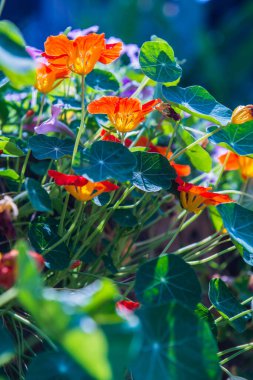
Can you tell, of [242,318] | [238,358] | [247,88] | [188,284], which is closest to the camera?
[188,284]

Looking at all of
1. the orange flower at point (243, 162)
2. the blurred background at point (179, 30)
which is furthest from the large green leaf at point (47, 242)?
the blurred background at point (179, 30)

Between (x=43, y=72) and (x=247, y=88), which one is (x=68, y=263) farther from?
(x=247, y=88)

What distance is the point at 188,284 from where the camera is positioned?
2.25 feet

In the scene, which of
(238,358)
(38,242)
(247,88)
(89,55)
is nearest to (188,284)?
(38,242)

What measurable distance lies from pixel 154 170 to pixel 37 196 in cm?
18

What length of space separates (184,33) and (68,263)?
5799 mm

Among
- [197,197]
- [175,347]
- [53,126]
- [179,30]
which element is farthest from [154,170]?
[179,30]

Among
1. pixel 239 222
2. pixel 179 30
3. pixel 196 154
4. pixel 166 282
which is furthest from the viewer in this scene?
pixel 179 30

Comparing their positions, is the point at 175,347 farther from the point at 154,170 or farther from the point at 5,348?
the point at 154,170

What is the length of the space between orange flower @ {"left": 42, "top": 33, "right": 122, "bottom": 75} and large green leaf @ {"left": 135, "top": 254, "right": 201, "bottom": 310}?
266 mm

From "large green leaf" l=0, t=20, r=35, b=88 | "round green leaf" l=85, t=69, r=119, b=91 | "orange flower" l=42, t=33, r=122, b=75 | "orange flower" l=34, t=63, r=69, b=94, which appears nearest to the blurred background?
"round green leaf" l=85, t=69, r=119, b=91

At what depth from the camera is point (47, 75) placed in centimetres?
79

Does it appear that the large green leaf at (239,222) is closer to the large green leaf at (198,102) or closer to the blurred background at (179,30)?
the large green leaf at (198,102)

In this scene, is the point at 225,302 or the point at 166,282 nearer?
the point at 166,282
